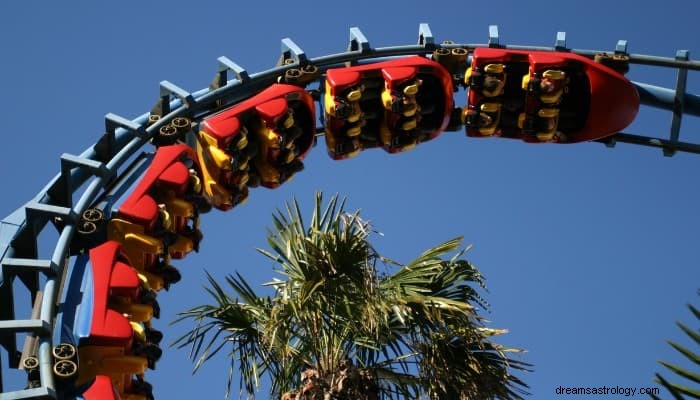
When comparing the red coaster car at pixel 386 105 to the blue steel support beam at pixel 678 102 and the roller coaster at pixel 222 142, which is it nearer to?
the roller coaster at pixel 222 142

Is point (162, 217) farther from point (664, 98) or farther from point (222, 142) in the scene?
point (664, 98)

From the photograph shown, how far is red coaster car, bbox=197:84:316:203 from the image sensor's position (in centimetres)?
Result: 1599

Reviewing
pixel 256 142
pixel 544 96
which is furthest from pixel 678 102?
pixel 256 142

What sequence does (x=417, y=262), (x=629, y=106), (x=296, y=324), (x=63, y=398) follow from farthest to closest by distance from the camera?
(x=629, y=106)
(x=417, y=262)
(x=296, y=324)
(x=63, y=398)

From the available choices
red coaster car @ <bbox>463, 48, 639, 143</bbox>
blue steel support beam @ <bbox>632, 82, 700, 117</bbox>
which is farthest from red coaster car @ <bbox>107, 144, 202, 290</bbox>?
blue steel support beam @ <bbox>632, 82, 700, 117</bbox>

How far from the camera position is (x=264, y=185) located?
16984mm

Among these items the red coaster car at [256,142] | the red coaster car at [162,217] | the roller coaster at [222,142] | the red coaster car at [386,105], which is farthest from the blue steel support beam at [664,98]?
the red coaster car at [162,217]

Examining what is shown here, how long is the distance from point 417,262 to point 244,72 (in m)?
4.01

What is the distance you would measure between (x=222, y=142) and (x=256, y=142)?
2.49 ft

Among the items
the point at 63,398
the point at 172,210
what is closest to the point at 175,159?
the point at 172,210

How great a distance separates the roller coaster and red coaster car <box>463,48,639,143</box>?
0.07ft

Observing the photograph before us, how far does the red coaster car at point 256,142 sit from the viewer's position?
15992 millimetres

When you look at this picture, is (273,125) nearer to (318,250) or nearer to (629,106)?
(318,250)

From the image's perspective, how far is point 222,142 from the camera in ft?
52.2
